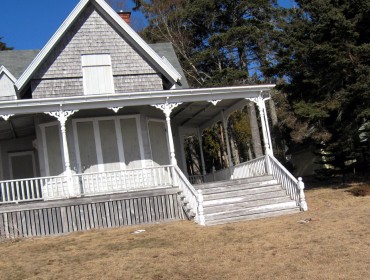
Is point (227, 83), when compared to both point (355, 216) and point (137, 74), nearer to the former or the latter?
point (137, 74)

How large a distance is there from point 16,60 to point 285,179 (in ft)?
41.8

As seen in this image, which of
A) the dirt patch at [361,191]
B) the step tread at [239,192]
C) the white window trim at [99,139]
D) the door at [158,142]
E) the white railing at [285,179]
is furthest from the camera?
the door at [158,142]

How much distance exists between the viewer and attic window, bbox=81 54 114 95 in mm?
17000

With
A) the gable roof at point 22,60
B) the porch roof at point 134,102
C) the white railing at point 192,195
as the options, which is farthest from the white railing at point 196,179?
the white railing at point 192,195

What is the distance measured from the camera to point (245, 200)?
13.8m

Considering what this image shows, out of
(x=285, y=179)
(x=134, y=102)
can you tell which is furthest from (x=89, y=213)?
(x=285, y=179)

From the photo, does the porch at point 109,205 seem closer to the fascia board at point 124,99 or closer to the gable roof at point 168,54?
the fascia board at point 124,99

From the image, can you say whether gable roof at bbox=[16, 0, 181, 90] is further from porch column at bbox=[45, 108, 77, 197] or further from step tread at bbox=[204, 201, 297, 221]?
step tread at bbox=[204, 201, 297, 221]

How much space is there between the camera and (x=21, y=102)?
14.0 metres

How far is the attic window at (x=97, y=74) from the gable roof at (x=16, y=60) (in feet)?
12.3

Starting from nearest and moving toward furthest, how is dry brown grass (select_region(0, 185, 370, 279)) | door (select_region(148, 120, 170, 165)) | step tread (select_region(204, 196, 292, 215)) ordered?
dry brown grass (select_region(0, 185, 370, 279))
step tread (select_region(204, 196, 292, 215))
door (select_region(148, 120, 170, 165))

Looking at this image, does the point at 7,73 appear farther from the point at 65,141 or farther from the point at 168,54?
the point at 168,54

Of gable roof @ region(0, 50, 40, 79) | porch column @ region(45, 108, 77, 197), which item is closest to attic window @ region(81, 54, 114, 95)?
porch column @ region(45, 108, 77, 197)

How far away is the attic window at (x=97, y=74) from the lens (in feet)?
55.8
